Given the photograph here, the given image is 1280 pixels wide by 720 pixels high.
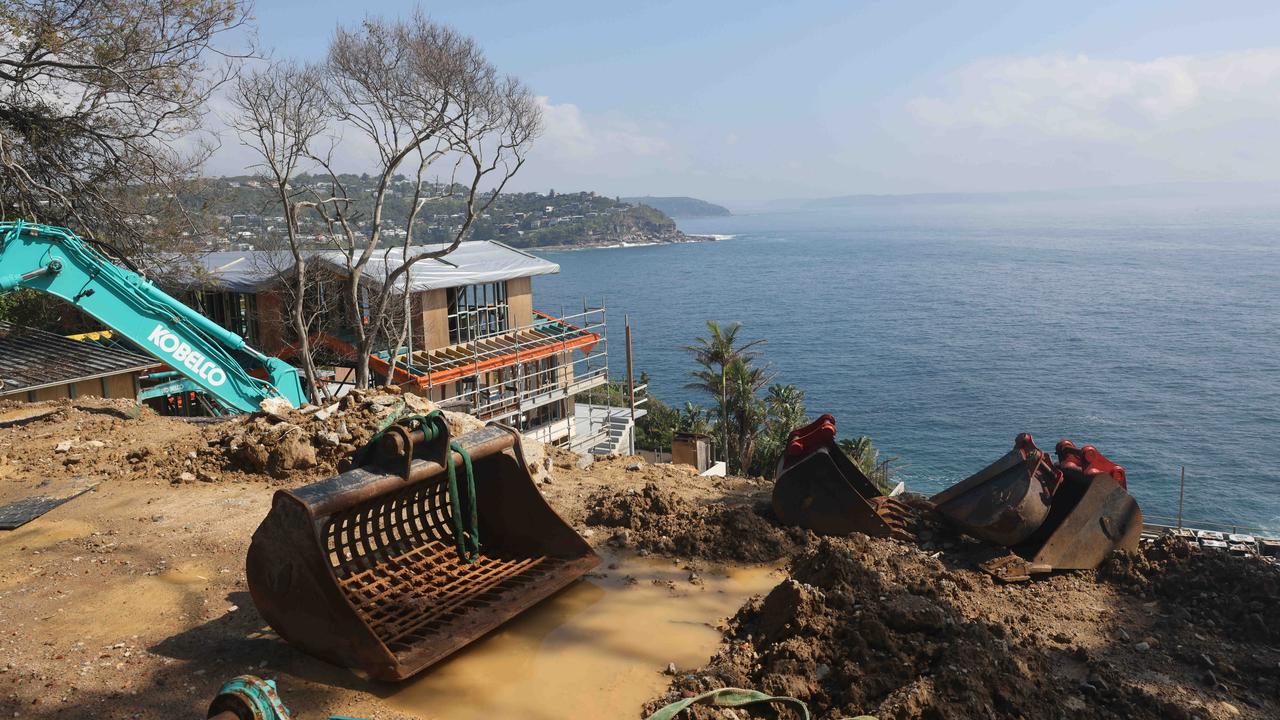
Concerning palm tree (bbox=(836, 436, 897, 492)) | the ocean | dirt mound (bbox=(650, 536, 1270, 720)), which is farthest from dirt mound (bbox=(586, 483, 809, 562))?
the ocean

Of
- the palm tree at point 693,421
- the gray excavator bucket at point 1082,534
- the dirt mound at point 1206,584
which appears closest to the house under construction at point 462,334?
the palm tree at point 693,421

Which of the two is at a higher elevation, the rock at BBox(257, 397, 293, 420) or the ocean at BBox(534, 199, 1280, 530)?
the rock at BBox(257, 397, 293, 420)

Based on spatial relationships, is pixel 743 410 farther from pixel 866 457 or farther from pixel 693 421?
pixel 693 421

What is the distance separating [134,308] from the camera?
1195 cm

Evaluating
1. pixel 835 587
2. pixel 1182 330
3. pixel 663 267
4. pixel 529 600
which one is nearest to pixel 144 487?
pixel 529 600

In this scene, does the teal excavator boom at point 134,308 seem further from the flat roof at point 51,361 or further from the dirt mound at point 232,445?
the flat roof at point 51,361

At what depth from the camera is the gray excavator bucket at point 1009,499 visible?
23.0ft

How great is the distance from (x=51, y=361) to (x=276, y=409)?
11.4 metres

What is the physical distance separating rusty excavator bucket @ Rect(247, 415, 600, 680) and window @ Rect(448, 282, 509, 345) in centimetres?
2387

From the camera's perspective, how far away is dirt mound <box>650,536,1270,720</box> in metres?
4.58

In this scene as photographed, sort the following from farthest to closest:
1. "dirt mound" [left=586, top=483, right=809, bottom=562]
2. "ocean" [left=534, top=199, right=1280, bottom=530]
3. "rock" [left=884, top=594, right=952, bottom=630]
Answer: "ocean" [left=534, top=199, right=1280, bottom=530] < "dirt mound" [left=586, top=483, right=809, bottom=562] < "rock" [left=884, top=594, right=952, bottom=630]

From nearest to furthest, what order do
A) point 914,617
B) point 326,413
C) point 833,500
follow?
point 914,617 < point 833,500 < point 326,413

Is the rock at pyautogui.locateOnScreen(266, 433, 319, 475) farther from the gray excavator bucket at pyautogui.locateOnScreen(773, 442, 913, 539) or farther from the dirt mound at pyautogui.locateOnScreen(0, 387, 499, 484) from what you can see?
the gray excavator bucket at pyautogui.locateOnScreen(773, 442, 913, 539)

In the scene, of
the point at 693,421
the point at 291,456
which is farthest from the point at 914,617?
the point at 693,421
